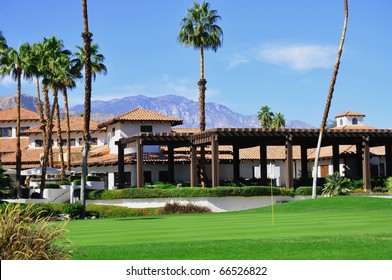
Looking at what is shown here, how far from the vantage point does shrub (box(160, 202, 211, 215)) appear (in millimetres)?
45978

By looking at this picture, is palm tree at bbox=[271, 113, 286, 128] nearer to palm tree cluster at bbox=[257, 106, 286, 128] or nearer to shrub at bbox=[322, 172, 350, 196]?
palm tree cluster at bbox=[257, 106, 286, 128]

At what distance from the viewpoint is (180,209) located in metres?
46.3

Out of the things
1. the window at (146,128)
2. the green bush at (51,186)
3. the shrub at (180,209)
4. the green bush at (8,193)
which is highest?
the window at (146,128)

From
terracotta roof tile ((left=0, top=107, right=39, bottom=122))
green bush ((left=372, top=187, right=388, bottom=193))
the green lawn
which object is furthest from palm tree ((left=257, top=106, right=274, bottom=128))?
the green lawn

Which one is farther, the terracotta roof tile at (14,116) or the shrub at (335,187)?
the terracotta roof tile at (14,116)

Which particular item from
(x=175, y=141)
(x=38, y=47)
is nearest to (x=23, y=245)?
(x=175, y=141)

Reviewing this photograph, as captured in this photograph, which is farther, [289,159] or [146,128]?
[146,128]

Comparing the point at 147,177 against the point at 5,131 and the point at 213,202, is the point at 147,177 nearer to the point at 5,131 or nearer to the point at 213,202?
the point at 213,202

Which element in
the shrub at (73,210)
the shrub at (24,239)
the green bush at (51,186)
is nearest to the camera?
the shrub at (24,239)

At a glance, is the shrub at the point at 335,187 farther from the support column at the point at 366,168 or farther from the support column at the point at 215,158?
the support column at the point at 215,158

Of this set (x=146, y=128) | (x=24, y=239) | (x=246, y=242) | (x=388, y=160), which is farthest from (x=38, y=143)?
(x=24, y=239)

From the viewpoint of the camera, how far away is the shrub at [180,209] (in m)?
46.0

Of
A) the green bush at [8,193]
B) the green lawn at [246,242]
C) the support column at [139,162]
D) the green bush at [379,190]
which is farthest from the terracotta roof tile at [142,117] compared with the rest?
the green lawn at [246,242]
